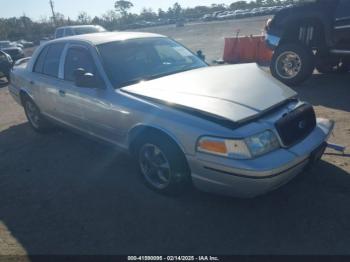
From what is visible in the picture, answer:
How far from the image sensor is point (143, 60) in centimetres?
460

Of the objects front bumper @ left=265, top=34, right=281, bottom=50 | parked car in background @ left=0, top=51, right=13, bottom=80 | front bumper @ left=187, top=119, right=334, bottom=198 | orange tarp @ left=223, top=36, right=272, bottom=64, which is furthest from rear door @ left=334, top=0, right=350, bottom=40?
parked car in background @ left=0, top=51, right=13, bottom=80

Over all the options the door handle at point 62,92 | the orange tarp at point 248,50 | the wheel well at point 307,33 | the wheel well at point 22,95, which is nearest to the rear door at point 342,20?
the wheel well at point 307,33

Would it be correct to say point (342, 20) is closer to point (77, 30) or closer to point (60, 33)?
point (77, 30)

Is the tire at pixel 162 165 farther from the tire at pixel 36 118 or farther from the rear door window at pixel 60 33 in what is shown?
the rear door window at pixel 60 33

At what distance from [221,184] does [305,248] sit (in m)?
0.85

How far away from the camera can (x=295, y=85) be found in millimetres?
7918

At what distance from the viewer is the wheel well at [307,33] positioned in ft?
25.1

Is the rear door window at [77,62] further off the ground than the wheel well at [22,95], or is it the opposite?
the rear door window at [77,62]

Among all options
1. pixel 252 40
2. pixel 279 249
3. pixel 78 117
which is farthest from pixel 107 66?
pixel 252 40

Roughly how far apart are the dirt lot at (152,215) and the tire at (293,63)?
2.88 meters

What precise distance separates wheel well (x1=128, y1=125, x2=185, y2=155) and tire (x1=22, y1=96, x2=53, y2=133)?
2643 millimetres

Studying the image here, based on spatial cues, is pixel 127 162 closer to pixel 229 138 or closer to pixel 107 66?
pixel 107 66

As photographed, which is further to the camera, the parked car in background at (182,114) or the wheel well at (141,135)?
the wheel well at (141,135)

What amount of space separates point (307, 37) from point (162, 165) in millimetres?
5535
